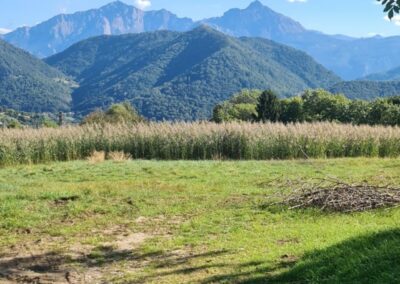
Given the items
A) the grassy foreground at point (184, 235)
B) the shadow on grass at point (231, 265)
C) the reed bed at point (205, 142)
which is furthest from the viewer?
the reed bed at point (205, 142)

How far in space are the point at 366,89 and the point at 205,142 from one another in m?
166

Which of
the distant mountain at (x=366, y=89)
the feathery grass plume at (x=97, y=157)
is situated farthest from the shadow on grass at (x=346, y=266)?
the distant mountain at (x=366, y=89)

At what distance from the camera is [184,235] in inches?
305

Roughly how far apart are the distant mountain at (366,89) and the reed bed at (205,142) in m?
157

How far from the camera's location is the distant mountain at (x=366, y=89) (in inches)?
6816

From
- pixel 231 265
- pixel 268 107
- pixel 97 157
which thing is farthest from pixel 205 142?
pixel 268 107

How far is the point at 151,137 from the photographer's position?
65.9 feet

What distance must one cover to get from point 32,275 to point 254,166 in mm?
9694

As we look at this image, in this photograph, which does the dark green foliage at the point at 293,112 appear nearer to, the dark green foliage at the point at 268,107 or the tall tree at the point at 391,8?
the dark green foliage at the point at 268,107

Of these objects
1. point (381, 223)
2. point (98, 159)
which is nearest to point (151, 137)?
point (98, 159)

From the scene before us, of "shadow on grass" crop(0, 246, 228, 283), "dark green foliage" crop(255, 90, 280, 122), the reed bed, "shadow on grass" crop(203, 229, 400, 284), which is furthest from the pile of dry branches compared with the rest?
"dark green foliage" crop(255, 90, 280, 122)

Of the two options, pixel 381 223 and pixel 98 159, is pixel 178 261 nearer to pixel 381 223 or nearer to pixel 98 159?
pixel 381 223

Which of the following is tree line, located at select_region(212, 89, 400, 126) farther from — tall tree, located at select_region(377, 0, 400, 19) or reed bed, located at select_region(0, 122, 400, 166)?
tall tree, located at select_region(377, 0, 400, 19)

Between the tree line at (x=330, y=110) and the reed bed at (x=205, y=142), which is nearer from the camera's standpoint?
the reed bed at (x=205, y=142)
